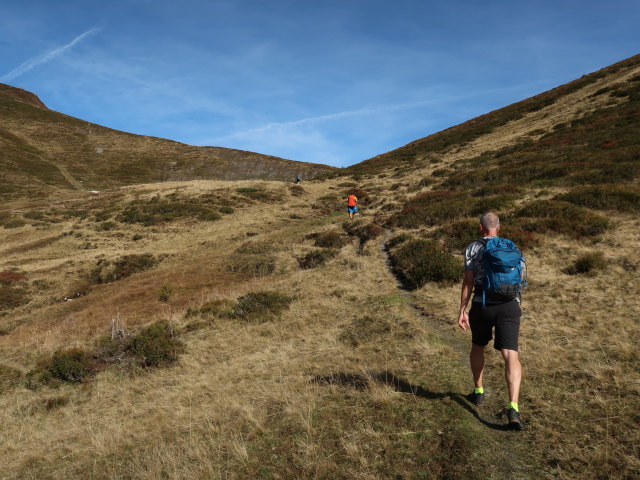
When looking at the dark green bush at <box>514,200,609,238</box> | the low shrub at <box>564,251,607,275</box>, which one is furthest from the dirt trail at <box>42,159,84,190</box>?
the low shrub at <box>564,251,607,275</box>

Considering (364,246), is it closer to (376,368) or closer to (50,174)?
(376,368)

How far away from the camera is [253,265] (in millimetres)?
19891

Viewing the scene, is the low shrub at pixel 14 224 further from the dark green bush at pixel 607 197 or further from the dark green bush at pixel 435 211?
the dark green bush at pixel 607 197

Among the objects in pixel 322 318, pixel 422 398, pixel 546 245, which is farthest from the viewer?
pixel 546 245

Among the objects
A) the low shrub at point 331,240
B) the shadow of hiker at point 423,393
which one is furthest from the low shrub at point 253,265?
the shadow of hiker at point 423,393

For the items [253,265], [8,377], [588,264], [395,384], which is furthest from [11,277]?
[588,264]

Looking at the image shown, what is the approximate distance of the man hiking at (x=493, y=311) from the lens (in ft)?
15.1

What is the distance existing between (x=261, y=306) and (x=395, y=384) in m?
7.24

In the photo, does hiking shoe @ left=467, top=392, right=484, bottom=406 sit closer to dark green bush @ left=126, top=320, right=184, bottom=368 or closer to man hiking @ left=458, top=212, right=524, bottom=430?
man hiking @ left=458, top=212, right=524, bottom=430

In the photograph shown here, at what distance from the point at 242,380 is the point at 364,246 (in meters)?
12.0

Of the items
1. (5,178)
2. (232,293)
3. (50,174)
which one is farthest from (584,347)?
(50,174)

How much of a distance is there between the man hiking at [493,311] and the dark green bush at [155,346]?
833cm

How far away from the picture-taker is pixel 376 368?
273 inches

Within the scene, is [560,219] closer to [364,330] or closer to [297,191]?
[364,330]
